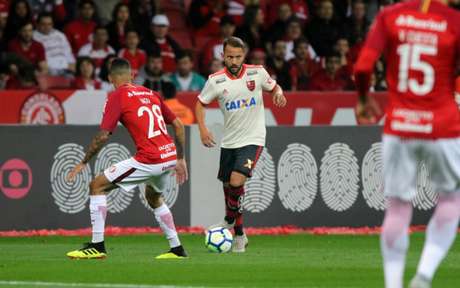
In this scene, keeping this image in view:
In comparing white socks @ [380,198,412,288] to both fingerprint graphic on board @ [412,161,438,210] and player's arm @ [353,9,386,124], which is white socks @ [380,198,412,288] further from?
fingerprint graphic on board @ [412,161,438,210]

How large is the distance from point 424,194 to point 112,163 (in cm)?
419

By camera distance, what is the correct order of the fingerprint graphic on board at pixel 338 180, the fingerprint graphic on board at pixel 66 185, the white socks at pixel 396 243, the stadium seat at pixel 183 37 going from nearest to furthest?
the white socks at pixel 396 243 < the fingerprint graphic on board at pixel 66 185 < the fingerprint graphic on board at pixel 338 180 < the stadium seat at pixel 183 37

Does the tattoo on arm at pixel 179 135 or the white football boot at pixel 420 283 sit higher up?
the white football boot at pixel 420 283

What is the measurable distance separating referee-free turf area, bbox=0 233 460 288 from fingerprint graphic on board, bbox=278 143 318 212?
1.58m

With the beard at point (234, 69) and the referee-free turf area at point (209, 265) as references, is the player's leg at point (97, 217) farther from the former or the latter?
the beard at point (234, 69)

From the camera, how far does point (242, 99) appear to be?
13906 mm

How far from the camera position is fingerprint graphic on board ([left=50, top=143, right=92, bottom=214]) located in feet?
55.3

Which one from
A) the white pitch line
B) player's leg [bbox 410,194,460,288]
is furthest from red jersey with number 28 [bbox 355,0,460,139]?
the white pitch line

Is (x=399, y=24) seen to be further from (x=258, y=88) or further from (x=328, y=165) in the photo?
(x=328, y=165)

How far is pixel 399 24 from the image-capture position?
27.4ft

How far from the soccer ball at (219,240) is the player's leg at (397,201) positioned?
5.12m

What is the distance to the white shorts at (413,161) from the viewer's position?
8.35 meters

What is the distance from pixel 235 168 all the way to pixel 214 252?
3.09 feet

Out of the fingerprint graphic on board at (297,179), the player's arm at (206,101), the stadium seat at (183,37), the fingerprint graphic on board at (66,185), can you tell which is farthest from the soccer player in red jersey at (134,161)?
the stadium seat at (183,37)
